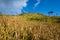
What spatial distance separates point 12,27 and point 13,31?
25cm

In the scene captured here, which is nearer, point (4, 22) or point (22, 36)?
point (22, 36)

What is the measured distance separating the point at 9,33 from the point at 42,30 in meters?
1.13

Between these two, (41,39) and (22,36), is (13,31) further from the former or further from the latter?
(41,39)

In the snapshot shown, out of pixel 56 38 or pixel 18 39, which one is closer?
pixel 18 39

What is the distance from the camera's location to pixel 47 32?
5.36 m

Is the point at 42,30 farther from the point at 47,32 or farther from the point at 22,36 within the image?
the point at 22,36

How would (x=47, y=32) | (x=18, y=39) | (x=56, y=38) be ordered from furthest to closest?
(x=47, y=32)
(x=56, y=38)
(x=18, y=39)

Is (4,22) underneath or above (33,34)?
above

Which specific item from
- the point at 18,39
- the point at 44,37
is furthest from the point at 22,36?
the point at 44,37

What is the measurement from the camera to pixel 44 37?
4.92 metres

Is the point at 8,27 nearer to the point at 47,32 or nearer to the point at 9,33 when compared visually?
the point at 9,33

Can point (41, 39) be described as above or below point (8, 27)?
below

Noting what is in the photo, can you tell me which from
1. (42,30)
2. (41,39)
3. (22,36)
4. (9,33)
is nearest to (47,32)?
(42,30)

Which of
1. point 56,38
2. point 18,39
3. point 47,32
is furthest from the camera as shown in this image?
point 47,32
